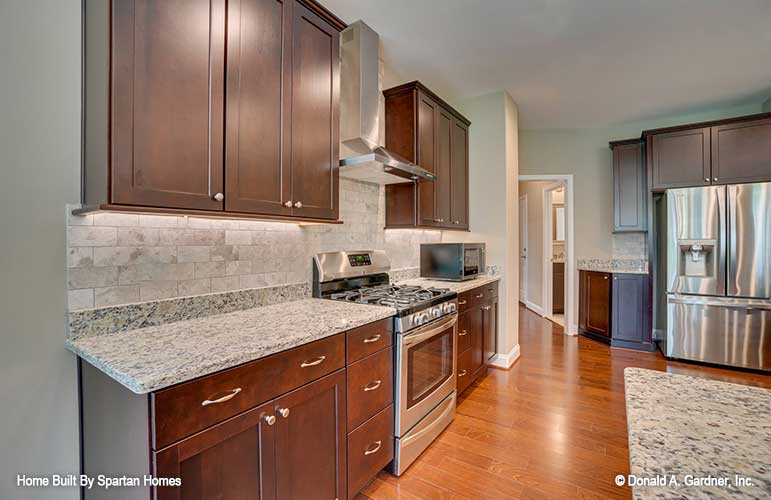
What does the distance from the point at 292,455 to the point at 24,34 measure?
181 cm

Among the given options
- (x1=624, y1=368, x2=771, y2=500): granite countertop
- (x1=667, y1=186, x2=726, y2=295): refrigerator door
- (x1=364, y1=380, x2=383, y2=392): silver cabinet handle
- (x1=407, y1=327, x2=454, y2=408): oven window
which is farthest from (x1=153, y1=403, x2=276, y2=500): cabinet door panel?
(x1=667, y1=186, x2=726, y2=295): refrigerator door

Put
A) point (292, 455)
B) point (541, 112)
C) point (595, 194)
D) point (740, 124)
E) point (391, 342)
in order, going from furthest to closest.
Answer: point (595, 194) → point (541, 112) → point (740, 124) → point (391, 342) → point (292, 455)

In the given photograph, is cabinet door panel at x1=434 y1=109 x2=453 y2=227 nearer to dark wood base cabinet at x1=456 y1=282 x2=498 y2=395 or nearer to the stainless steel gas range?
dark wood base cabinet at x1=456 y1=282 x2=498 y2=395

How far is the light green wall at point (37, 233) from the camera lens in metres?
1.21

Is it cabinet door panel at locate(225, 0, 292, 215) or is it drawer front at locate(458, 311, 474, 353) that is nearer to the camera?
cabinet door panel at locate(225, 0, 292, 215)

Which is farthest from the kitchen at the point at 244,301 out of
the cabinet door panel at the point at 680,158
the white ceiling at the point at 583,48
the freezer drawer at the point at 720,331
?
the cabinet door panel at the point at 680,158

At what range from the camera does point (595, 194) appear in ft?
16.1

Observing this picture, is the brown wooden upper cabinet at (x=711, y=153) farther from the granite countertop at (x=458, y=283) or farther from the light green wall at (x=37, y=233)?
the light green wall at (x=37, y=233)

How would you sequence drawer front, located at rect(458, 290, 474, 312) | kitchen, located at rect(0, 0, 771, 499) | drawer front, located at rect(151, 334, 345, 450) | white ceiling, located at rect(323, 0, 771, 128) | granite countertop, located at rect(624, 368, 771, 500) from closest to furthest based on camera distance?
granite countertop, located at rect(624, 368, 771, 500) → drawer front, located at rect(151, 334, 345, 450) → kitchen, located at rect(0, 0, 771, 499) → white ceiling, located at rect(323, 0, 771, 128) → drawer front, located at rect(458, 290, 474, 312)

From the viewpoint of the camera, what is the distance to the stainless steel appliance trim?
77.4 inches

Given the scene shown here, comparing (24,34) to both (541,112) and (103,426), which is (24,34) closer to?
(103,426)

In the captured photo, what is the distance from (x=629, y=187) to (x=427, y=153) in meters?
3.09

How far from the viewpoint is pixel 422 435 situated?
84.5 inches

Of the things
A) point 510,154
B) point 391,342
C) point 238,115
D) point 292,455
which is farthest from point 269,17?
point 510,154
